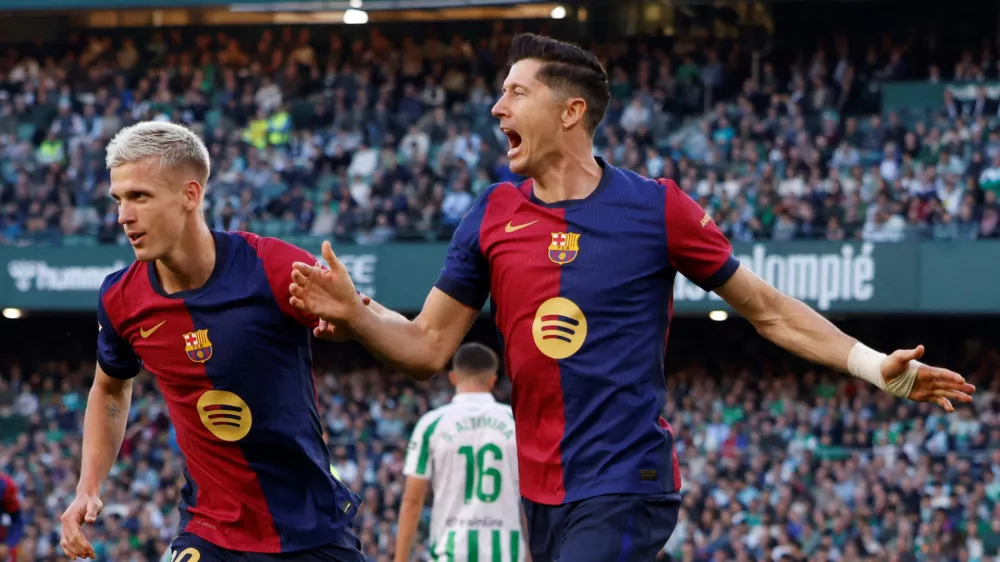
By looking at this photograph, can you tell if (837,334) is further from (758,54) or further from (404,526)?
(758,54)

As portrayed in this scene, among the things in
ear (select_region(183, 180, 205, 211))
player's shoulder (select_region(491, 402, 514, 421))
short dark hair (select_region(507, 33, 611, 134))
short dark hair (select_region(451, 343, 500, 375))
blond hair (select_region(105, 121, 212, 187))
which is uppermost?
short dark hair (select_region(507, 33, 611, 134))

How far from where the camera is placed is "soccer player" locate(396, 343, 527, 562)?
884cm

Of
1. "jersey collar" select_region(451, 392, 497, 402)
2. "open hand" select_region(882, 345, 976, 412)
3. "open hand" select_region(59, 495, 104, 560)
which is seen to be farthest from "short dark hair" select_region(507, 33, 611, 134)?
"jersey collar" select_region(451, 392, 497, 402)

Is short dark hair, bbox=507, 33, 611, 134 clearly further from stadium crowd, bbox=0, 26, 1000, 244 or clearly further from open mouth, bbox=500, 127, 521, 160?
stadium crowd, bbox=0, 26, 1000, 244

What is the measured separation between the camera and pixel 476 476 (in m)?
8.86

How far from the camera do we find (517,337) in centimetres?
504

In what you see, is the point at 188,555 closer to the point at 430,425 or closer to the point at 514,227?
the point at 514,227

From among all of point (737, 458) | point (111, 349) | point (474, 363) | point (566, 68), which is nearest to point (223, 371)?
point (111, 349)

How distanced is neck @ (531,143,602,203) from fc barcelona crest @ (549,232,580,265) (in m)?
0.17

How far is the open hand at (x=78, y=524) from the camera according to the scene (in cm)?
541

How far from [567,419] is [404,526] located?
4127 mm

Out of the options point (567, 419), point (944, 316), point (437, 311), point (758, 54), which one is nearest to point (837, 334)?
point (567, 419)

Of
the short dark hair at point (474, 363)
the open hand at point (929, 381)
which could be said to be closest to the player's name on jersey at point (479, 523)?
the short dark hair at point (474, 363)

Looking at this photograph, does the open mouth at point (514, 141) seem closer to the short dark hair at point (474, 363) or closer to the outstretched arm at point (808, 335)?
the outstretched arm at point (808, 335)
